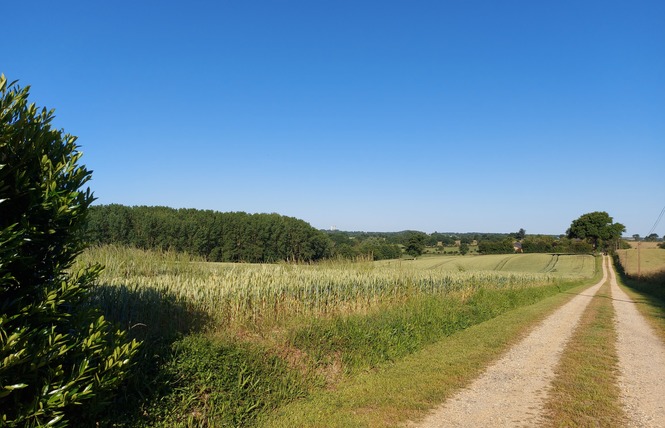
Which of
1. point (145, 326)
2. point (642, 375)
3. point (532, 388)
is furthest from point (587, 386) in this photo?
point (145, 326)

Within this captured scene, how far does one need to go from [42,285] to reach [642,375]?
909cm

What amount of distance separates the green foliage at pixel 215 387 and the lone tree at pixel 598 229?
4862 inches

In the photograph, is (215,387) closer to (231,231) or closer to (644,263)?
(231,231)

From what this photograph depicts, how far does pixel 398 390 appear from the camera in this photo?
20.2ft

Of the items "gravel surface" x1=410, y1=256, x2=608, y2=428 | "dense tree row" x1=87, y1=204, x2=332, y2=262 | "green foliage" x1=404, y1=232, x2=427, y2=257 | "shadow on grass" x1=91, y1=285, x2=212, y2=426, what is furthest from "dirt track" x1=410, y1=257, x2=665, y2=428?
"green foliage" x1=404, y1=232, x2=427, y2=257

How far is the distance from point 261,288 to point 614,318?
13.7 m

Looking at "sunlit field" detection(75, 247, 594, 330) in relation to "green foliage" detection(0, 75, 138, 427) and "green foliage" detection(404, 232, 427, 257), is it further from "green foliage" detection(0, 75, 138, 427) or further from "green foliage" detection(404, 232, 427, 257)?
"green foliage" detection(404, 232, 427, 257)

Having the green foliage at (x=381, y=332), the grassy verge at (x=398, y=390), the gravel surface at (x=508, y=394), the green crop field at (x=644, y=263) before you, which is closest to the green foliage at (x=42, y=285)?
the grassy verge at (x=398, y=390)

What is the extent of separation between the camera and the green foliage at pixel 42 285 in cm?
251

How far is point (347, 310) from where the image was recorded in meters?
10.8

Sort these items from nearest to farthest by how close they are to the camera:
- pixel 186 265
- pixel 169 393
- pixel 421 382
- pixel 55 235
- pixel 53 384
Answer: pixel 53 384 < pixel 55 235 < pixel 169 393 < pixel 421 382 < pixel 186 265

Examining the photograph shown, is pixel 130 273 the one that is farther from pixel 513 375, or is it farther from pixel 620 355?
pixel 620 355

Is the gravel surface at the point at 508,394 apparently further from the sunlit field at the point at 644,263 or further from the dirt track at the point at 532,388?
the sunlit field at the point at 644,263

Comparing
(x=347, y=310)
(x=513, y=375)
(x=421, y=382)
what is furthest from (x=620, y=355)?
(x=347, y=310)
